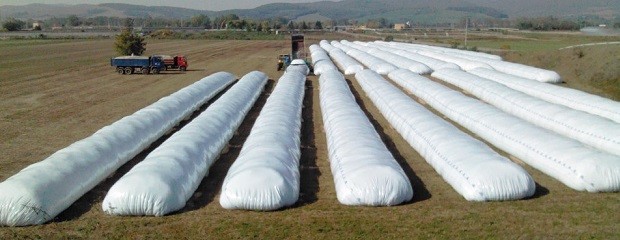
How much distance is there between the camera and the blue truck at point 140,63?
36594 millimetres

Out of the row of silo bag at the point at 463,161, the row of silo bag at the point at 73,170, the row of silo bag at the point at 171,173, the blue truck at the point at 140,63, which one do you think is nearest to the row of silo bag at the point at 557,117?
the row of silo bag at the point at 463,161

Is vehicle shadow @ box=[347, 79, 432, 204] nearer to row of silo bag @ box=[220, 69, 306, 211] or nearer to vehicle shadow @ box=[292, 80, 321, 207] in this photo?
vehicle shadow @ box=[292, 80, 321, 207]

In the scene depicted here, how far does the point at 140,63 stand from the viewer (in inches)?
1443

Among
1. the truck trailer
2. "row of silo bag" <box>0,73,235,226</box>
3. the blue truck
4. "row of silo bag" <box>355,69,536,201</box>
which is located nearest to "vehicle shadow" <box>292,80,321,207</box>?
"row of silo bag" <box>355,69,536,201</box>

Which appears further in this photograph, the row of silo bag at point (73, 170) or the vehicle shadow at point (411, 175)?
the vehicle shadow at point (411, 175)

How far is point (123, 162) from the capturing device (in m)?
14.6

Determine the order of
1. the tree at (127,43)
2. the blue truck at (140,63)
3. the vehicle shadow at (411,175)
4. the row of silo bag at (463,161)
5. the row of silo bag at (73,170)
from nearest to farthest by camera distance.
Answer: the row of silo bag at (73,170) < the row of silo bag at (463,161) < the vehicle shadow at (411,175) < the blue truck at (140,63) < the tree at (127,43)

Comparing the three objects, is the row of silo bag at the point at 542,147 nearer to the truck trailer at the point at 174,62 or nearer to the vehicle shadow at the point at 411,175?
the vehicle shadow at the point at 411,175

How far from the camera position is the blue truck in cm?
3659

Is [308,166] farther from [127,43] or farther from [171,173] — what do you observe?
[127,43]

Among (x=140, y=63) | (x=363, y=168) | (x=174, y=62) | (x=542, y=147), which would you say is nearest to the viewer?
(x=363, y=168)

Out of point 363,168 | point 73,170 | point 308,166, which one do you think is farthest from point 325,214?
point 73,170

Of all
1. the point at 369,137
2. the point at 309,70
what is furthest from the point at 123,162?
the point at 309,70

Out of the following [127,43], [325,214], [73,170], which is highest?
[127,43]
